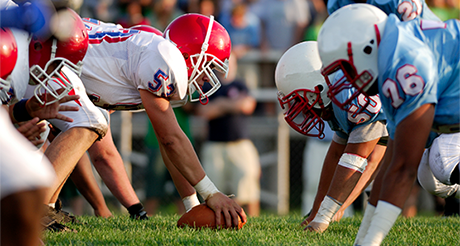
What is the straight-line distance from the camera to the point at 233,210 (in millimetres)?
3348

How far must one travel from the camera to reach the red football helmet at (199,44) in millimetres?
3668

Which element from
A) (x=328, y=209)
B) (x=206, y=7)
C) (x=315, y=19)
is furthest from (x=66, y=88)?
(x=315, y=19)

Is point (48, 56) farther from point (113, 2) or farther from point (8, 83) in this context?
point (113, 2)

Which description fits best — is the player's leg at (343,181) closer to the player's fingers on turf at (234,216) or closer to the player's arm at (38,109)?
the player's fingers on turf at (234,216)

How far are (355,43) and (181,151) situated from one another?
4.47ft

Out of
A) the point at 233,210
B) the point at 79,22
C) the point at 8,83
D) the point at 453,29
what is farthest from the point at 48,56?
the point at 453,29

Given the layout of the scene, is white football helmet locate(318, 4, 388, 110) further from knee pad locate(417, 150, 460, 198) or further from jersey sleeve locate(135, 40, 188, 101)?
knee pad locate(417, 150, 460, 198)

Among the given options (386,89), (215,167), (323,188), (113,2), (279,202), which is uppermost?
(386,89)

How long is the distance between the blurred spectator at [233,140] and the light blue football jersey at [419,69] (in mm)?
4221

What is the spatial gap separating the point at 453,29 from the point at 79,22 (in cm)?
208

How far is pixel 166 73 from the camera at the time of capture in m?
3.27

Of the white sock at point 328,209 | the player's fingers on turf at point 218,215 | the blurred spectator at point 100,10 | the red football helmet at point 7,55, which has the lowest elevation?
the white sock at point 328,209

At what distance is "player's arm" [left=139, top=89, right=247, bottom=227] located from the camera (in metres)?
3.26

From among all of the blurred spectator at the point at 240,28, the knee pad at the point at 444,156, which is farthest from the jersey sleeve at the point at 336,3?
the blurred spectator at the point at 240,28
